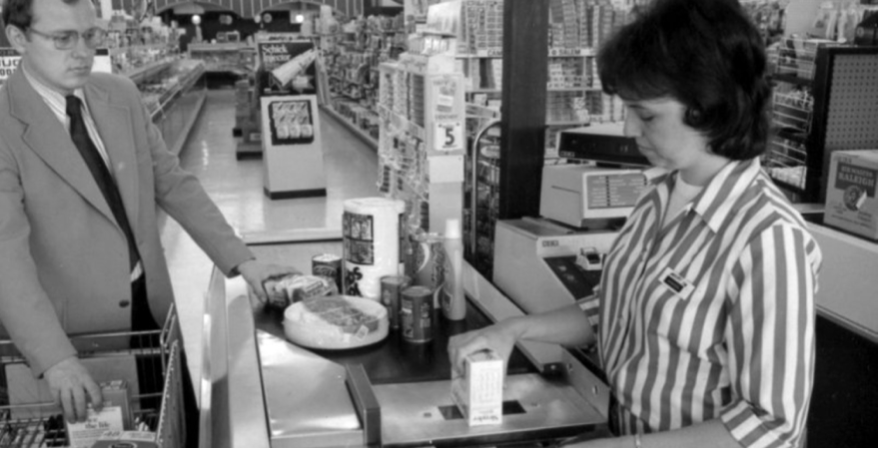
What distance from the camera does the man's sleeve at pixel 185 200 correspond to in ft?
7.32

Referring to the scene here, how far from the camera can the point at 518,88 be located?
2.44 meters

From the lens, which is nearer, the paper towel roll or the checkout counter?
the checkout counter

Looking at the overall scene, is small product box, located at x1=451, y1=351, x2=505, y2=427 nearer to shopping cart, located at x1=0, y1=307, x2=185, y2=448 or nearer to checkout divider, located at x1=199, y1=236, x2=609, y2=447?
checkout divider, located at x1=199, y1=236, x2=609, y2=447

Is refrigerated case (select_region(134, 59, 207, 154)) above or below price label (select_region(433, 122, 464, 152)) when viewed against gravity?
below

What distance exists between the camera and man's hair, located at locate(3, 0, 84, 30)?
1.84 m

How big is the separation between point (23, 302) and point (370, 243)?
0.76 metres

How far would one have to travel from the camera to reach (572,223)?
2170 mm

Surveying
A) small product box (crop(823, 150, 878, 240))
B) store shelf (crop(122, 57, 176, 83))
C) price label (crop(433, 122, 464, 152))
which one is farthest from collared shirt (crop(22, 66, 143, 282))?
store shelf (crop(122, 57, 176, 83))

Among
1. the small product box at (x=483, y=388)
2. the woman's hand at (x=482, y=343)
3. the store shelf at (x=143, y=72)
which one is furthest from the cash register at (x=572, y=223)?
the store shelf at (x=143, y=72)

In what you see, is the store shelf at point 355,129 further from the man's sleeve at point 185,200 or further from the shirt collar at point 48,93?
the shirt collar at point 48,93

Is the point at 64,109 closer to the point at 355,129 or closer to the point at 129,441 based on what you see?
the point at 129,441

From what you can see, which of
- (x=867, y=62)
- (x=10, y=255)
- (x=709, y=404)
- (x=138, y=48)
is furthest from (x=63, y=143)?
(x=138, y=48)

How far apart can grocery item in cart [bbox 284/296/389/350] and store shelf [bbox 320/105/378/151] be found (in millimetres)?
9647

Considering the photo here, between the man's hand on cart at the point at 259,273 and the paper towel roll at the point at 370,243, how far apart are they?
0.20 m
